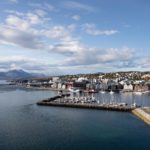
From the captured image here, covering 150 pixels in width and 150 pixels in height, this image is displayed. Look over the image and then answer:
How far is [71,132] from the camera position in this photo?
3609 centimetres

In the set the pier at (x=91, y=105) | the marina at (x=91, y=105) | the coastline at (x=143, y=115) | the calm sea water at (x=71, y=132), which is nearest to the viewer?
the calm sea water at (x=71, y=132)

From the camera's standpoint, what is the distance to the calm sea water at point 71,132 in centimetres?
3073

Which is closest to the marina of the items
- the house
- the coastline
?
the coastline

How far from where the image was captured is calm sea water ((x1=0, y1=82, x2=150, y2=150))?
3073 centimetres

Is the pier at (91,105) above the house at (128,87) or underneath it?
underneath

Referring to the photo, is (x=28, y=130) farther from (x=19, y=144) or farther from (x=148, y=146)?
(x=148, y=146)

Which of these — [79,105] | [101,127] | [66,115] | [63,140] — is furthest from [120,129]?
[79,105]

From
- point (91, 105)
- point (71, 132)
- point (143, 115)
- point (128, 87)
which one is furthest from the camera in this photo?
point (128, 87)

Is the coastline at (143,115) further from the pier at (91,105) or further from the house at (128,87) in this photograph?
the house at (128,87)

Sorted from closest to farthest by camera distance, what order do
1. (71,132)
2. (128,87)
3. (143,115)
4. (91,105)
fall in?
(71,132), (143,115), (91,105), (128,87)

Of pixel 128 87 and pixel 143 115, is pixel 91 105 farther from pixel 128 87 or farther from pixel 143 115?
pixel 128 87

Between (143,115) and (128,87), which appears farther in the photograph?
(128,87)

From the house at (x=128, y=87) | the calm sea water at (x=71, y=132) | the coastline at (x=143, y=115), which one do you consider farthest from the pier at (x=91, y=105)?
the house at (x=128, y=87)

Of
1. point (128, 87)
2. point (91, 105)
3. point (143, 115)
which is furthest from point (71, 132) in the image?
point (128, 87)
